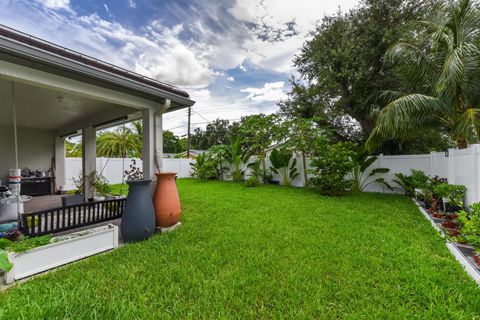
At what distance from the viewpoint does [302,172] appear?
33.3 feet

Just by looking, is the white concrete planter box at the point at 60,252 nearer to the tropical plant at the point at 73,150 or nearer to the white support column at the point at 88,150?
the white support column at the point at 88,150

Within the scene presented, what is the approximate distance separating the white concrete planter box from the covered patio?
31.2 inches

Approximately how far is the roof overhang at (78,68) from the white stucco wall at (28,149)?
7.11m

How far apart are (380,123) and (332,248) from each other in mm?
4106

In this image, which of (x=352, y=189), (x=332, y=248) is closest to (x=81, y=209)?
(x=332, y=248)

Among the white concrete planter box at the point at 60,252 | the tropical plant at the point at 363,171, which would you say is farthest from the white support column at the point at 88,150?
the tropical plant at the point at 363,171

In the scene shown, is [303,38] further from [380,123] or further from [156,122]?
[156,122]

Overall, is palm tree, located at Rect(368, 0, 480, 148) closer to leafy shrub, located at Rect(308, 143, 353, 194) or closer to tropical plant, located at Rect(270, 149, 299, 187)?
leafy shrub, located at Rect(308, 143, 353, 194)

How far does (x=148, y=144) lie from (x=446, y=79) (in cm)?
632

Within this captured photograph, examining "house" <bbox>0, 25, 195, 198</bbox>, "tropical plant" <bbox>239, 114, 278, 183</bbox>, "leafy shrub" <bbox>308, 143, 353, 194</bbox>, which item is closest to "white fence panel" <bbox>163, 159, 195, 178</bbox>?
"tropical plant" <bbox>239, 114, 278, 183</bbox>

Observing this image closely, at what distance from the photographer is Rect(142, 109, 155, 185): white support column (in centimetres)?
418

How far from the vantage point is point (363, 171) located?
26.7 ft

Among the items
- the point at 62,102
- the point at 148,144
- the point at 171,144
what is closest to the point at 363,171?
the point at 148,144

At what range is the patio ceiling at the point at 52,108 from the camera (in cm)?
419
